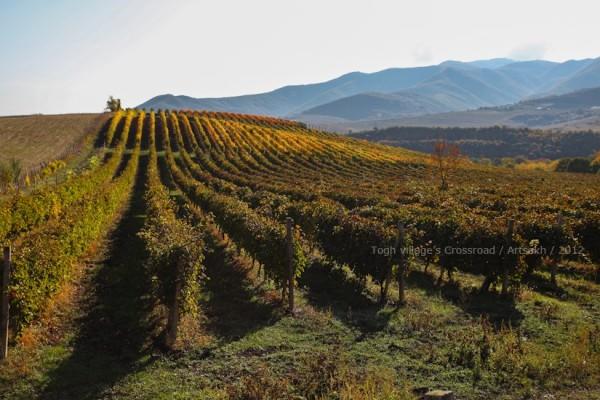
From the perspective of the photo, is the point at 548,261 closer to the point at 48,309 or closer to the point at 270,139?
the point at 48,309

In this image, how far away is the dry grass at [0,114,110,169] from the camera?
2844 inches

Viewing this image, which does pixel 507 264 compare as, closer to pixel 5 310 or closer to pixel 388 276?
pixel 388 276

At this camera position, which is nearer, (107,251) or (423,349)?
(423,349)

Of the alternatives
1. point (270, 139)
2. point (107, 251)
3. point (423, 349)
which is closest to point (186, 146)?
point (270, 139)

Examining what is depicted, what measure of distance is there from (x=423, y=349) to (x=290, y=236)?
5930 millimetres

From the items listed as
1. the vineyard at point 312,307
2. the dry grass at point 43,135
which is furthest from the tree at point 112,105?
the vineyard at point 312,307

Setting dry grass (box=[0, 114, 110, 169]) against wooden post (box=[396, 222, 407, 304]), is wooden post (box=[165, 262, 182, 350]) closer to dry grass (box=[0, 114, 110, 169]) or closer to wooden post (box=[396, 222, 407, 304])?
wooden post (box=[396, 222, 407, 304])

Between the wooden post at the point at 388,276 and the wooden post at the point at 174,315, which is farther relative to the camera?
the wooden post at the point at 388,276

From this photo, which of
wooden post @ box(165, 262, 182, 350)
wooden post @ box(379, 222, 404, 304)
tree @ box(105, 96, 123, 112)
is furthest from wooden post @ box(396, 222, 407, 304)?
tree @ box(105, 96, 123, 112)

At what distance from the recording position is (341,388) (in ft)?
33.7

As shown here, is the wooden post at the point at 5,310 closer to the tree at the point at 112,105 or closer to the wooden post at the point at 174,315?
the wooden post at the point at 174,315

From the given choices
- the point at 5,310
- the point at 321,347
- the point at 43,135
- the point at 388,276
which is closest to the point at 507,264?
the point at 388,276

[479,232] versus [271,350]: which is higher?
[479,232]

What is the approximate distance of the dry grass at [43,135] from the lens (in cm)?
7225
